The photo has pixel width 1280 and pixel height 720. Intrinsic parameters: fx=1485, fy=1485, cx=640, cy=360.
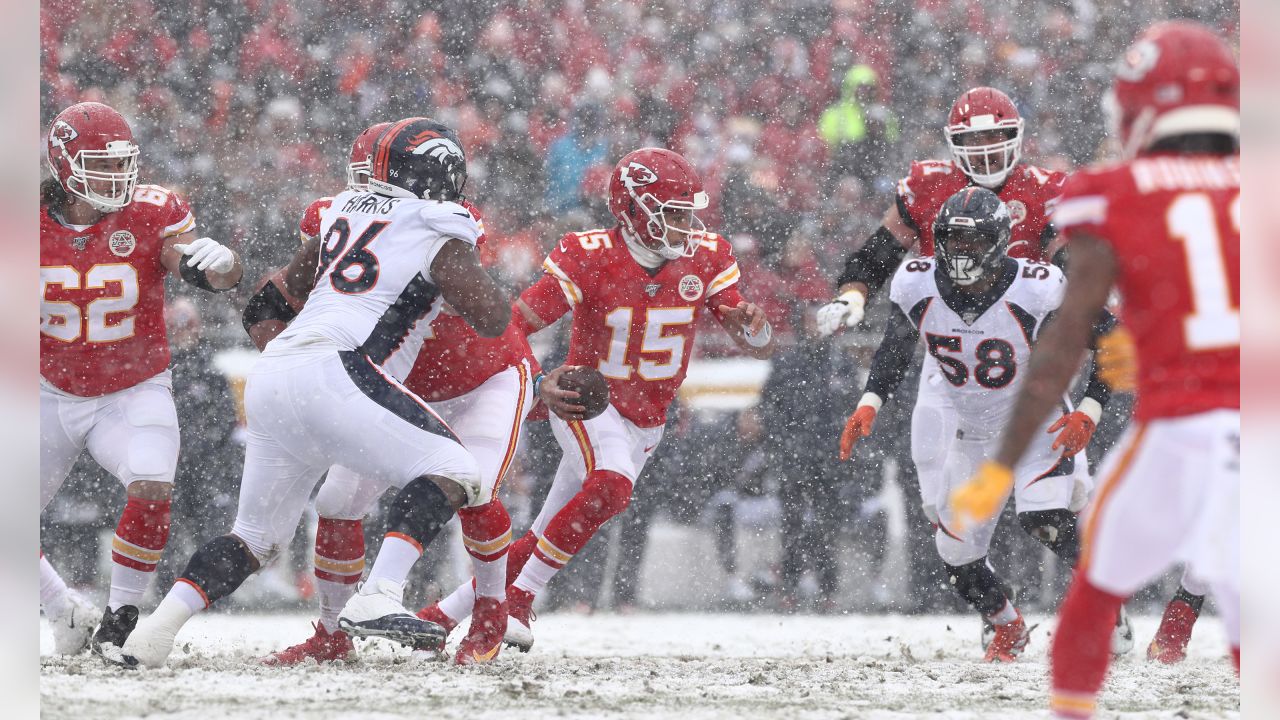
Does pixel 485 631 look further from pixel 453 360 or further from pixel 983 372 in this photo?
pixel 983 372

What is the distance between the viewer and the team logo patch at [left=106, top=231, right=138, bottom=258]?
5137 mm

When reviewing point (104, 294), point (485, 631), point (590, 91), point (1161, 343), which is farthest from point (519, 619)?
point (590, 91)

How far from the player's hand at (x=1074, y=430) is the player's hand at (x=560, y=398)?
5.49 ft

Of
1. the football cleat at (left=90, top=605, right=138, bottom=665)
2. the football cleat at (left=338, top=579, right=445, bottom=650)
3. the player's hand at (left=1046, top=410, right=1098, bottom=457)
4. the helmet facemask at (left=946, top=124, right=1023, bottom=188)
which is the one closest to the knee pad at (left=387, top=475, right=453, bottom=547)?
the football cleat at (left=338, top=579, right=445, bottom=650)

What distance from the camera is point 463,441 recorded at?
16.9 ft

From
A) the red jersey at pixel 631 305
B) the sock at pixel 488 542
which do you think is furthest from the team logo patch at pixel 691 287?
the sock at pixel 488 542

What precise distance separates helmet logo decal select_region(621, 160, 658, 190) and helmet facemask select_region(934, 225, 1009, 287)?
1.07 meters

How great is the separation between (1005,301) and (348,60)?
18.8ft

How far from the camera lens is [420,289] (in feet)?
14.8

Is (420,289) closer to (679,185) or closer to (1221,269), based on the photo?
(679,185)

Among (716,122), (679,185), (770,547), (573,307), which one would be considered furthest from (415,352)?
(716,122)

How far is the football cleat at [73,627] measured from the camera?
16.7 feet

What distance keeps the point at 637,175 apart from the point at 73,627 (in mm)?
2549

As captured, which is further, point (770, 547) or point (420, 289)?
point (770, 547)
